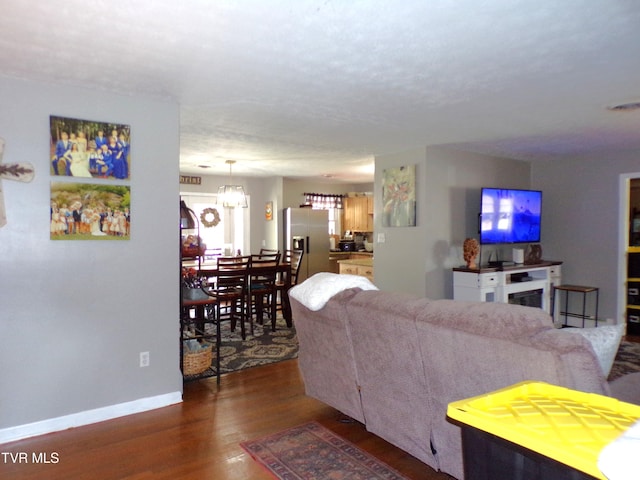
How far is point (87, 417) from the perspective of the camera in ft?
9.60

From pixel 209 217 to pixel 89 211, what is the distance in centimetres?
478

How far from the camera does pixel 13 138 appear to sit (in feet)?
8.83

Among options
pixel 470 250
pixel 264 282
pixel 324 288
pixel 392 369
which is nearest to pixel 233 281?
pixel 264 282

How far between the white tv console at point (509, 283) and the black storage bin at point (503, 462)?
3930 mm

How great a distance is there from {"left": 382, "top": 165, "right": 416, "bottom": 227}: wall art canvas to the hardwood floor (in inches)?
104

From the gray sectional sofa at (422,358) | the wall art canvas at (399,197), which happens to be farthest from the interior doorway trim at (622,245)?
the gray sectional sofa at (422,358)

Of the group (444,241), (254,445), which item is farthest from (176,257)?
(444,241)

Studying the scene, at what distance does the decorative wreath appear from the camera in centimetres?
764

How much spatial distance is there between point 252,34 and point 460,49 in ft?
3.65

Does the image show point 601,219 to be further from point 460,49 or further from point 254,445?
point 254,445

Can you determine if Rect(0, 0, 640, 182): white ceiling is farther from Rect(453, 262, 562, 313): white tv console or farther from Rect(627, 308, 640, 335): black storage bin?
Rect(627, 308, 640, 335): black storage bin

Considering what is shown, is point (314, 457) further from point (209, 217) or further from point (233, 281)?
point (209, 217)

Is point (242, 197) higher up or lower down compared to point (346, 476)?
higher up

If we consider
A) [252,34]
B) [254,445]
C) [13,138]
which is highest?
[252,34]
